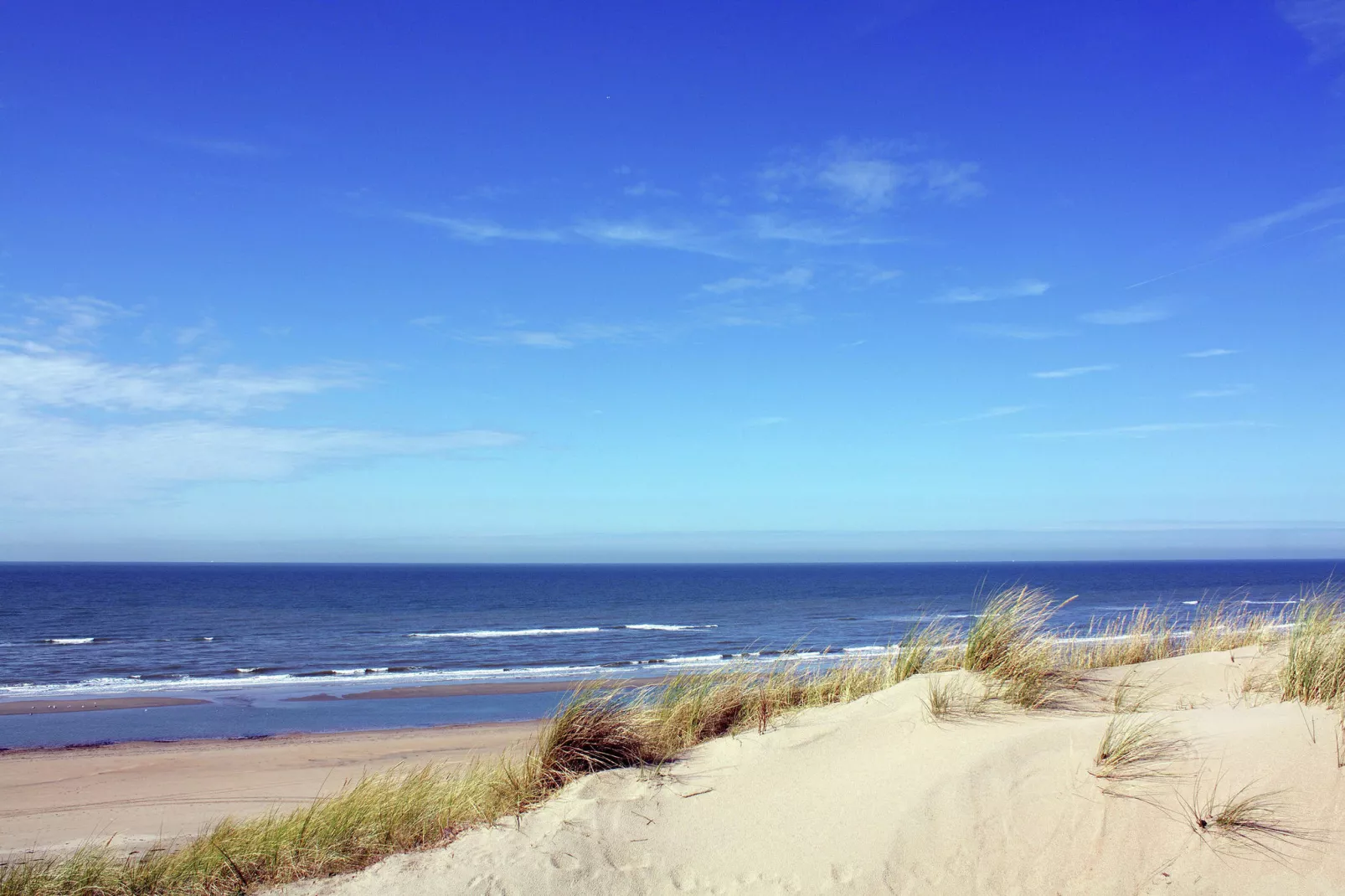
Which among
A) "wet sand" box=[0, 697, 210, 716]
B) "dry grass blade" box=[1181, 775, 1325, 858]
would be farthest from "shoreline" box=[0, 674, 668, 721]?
"dry grass blade" box=[1181, 775, 1325, 858]

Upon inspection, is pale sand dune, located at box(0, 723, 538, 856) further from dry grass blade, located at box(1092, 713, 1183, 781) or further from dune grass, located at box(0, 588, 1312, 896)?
dry grass blade, located at box(1092, 713, 1183, 781)

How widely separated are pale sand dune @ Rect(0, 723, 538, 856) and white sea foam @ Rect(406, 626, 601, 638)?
22.4 meters

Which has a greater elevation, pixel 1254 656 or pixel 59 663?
pixel 1254 656

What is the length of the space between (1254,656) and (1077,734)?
14.6 ft

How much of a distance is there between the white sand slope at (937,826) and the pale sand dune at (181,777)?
5433 millimetres

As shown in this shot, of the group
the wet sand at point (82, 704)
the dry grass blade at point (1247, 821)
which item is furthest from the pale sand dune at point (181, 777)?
the dry grass blade at point (1247, 821)

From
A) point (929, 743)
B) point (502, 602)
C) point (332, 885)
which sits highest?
point (929, 743)

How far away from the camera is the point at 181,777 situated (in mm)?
14211

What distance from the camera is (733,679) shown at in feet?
27.7

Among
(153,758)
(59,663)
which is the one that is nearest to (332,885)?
(153,758)

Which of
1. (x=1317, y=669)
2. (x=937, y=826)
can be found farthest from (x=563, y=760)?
(x=1317, y=669)

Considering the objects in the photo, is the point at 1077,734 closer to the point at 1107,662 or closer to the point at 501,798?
the point at 501,798

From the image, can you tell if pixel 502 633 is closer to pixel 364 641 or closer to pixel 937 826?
pixel 364 641

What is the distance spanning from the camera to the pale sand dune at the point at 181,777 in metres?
11.3
